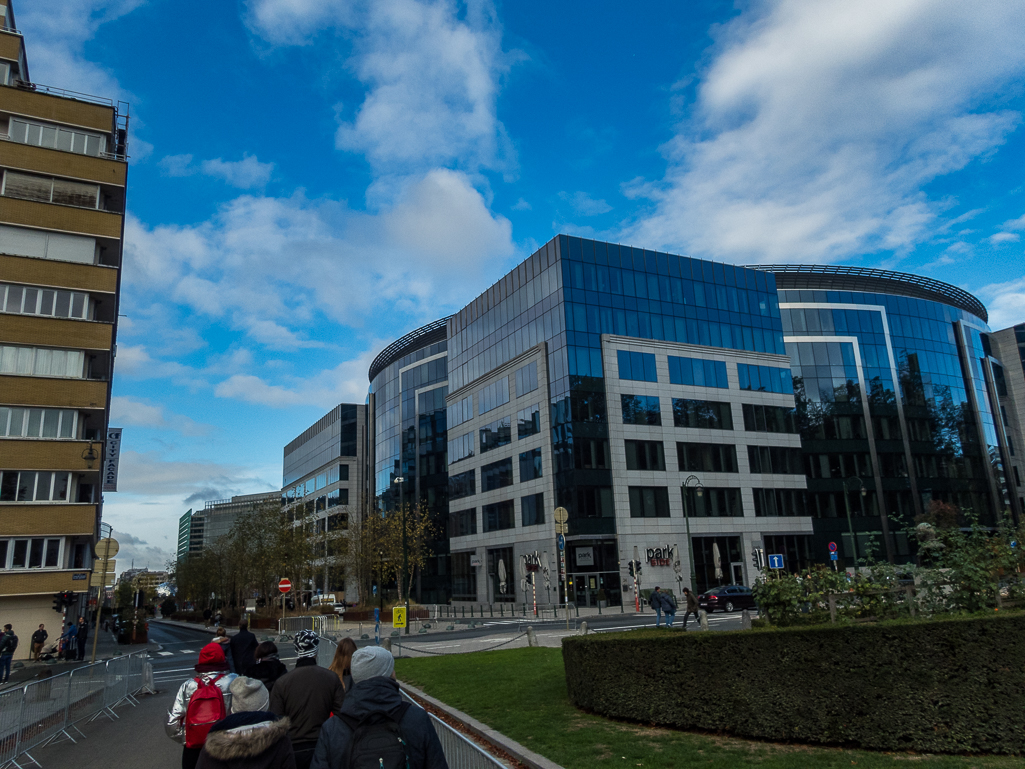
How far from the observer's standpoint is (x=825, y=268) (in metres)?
69.0

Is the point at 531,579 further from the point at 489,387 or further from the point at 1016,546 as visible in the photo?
the point at 1016,546

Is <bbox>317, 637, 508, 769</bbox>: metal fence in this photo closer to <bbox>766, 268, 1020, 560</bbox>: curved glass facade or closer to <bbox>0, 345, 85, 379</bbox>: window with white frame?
<bbox>0, 345, 85, 379</bbox>: window with white frame

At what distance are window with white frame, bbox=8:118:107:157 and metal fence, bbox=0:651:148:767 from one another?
28.8 m

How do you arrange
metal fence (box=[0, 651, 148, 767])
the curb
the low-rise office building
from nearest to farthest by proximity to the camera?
the curb → metal fence (box=[0, 651, 148, 767]) → the low-rise office building

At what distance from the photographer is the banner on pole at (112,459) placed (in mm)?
42562

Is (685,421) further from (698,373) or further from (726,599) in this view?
(726,599)

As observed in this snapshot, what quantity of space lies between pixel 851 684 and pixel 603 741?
307cm

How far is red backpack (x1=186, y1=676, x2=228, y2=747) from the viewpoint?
241 inches

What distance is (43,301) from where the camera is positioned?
3316 cm

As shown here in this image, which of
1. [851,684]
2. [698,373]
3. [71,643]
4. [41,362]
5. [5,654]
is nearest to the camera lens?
[851,684]

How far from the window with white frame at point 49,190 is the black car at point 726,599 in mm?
37406

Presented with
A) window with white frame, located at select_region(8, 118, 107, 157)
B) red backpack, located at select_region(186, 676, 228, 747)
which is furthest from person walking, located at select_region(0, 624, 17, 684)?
window with white frame, located at select_region(8, 118, 107, 157)

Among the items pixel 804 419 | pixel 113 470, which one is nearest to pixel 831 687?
pixel 113 470

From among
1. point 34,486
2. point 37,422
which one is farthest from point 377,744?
point 37,422
